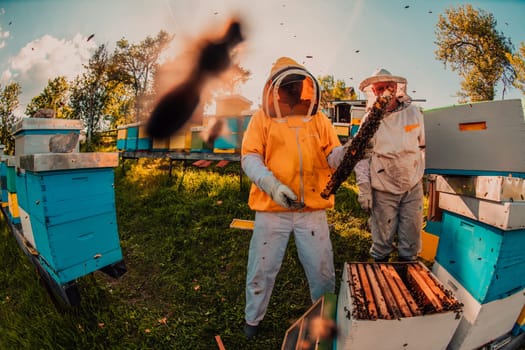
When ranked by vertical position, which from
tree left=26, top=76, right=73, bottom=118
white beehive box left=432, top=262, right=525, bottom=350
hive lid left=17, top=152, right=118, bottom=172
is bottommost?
white beehive box left=432, top=262, right=525, bottom=350

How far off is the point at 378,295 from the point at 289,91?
146 cm

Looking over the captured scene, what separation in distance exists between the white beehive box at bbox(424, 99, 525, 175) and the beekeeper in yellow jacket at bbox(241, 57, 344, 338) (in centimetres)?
113

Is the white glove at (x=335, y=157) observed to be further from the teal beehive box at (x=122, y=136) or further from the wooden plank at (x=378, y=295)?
the teal beehive box at (x=122, y=136)

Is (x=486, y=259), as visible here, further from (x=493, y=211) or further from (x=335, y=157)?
(x=335, y=157)

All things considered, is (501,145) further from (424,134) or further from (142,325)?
(142,325)

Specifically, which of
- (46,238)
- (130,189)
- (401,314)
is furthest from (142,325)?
(130,189)

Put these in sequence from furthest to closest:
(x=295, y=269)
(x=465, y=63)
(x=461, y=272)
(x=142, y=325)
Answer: (x=465, y=63), (x=295, y=269), (x=142, y=325), (x=461, y=272)

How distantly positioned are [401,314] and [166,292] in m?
2.57

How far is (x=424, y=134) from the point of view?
2502mm

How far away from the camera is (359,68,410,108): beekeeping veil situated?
247cm

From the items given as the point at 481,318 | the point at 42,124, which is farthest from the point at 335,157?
the point at 42,124

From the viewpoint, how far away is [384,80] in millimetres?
2480

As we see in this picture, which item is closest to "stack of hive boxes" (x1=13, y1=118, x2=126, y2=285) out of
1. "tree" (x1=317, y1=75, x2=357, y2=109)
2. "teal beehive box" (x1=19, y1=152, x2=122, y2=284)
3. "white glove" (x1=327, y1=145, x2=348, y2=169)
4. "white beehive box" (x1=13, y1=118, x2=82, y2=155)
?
"teal beehive box" (x1=19, y1=152, x2=122, y2=284)

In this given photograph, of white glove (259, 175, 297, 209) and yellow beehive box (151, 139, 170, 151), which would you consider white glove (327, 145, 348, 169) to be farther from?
yellow beehive box (151, 139, 170, 151)
